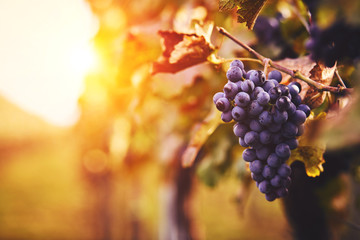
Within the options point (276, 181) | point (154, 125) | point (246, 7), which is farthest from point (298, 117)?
point (154, 125)

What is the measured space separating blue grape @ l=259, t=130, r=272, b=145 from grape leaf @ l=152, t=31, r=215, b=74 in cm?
25

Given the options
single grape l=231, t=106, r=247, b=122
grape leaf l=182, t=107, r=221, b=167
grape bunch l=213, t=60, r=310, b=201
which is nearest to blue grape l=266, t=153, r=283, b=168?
grape bunch l=213, t=60, r=310, b=201

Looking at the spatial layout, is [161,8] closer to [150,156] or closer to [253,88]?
[253,88]

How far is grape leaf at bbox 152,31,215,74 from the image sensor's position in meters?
0.64

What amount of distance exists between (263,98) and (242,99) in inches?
1.5

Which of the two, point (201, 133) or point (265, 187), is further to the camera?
point (201, 133)

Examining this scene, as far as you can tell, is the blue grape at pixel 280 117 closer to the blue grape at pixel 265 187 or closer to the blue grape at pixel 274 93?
the blue grape at pixel 274 93

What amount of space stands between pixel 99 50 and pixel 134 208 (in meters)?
3.71

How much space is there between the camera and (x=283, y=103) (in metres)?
0.50

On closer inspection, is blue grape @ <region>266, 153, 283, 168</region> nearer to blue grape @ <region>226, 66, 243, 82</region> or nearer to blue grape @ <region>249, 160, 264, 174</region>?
blue grape @ <region>249, 160, 264, 174</region>

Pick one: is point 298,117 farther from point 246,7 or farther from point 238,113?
point 246,7

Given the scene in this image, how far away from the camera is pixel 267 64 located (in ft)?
1.86

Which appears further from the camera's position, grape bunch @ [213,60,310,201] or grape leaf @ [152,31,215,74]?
grape leaf @ [152,31,215,74]

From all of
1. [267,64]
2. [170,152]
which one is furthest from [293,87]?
[170,152]
